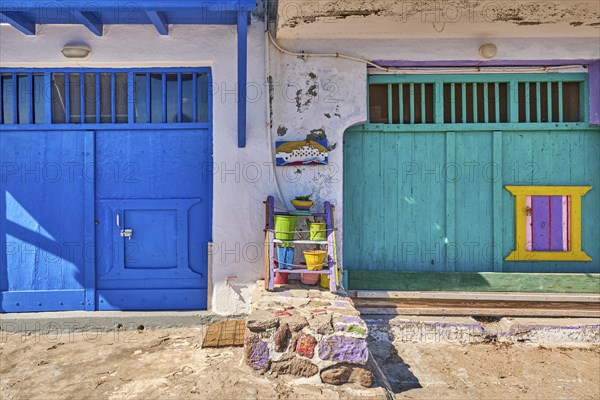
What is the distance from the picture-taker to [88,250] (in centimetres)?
477

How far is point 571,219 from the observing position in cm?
486

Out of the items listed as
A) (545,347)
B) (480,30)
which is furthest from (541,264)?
(480,30)

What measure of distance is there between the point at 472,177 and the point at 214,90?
10.2 feet

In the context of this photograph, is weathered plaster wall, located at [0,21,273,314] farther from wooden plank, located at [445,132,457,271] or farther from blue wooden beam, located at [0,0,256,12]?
wooden plank, located at [445,132,457,271]

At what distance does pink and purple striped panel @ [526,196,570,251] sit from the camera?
4859 millimetres

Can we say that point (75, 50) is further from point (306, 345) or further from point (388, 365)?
point (388, 365)

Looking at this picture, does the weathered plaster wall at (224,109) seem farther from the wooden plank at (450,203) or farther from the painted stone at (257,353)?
the wooden plank at (450,203)

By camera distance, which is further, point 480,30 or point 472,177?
point 472,177

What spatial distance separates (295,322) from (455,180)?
2680 mm

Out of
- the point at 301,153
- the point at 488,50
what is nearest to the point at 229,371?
the point at 301,153

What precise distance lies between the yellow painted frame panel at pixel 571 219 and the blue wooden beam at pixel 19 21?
550cm

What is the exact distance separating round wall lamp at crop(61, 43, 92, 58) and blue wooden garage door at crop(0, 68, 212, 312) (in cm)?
22

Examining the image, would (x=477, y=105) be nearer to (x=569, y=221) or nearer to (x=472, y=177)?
(x=472, y=177)

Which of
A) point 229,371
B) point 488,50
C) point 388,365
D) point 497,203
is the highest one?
point 488,50
